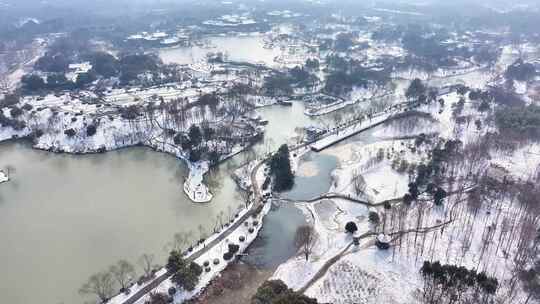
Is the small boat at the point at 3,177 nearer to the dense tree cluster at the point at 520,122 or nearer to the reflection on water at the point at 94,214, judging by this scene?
the reflection on water at the point at 94,214

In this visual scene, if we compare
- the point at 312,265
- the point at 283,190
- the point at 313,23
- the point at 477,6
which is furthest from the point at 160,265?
the point at 477,6

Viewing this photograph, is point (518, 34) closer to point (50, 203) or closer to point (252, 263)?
point (252, 263)

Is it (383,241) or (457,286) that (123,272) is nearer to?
(383,241)

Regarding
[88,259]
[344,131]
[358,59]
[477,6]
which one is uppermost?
[477,6]

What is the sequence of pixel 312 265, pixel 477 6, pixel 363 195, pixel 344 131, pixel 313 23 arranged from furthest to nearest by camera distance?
pixel 477 6 → pixel 313 23 → pixel 344 131 → pixel 363 195 → pixel 312 265

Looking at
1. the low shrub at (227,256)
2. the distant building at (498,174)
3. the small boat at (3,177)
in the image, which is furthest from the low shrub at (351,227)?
the small boat at (3,177)

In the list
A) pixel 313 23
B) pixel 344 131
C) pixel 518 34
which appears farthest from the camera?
pixel 313 23
